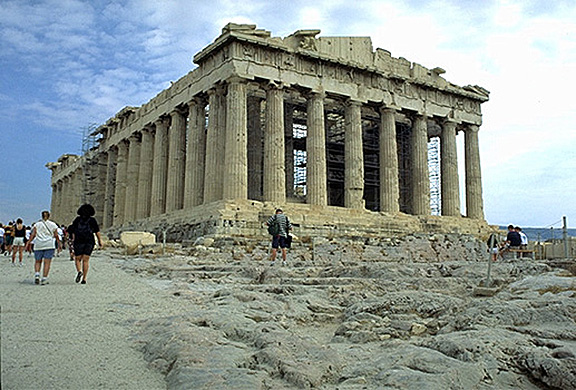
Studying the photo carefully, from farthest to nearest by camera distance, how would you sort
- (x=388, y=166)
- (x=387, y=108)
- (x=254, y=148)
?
(x=254, y=148) < (x=387, y=108) < (x=388, y=166)

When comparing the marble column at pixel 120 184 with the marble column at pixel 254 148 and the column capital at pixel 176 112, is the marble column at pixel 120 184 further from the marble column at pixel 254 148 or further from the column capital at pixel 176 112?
the marble column at pixel 254 148

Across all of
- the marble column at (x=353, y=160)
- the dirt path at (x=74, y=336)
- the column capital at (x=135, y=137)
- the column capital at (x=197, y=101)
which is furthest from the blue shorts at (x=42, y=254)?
the column capital at (x=135, y=137)

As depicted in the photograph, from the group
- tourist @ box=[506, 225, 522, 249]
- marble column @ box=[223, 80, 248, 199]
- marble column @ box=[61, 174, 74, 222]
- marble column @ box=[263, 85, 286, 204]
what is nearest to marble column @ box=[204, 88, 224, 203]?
marble column @ box=[223, 80, 248, 199]

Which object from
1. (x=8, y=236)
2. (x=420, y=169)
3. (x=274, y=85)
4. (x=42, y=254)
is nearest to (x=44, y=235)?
(x=42, y=254)

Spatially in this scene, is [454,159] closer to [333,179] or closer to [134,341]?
[333,179]

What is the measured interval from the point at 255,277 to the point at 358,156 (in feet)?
64.6

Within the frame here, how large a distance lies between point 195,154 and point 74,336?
2500 centimetres

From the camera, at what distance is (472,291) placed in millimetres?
9414

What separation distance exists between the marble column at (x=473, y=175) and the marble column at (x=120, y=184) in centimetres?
2401

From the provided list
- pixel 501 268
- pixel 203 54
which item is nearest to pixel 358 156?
pixel 203 54

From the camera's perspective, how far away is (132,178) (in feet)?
123

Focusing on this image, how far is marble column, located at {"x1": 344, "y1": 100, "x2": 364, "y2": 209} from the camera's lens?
29281 millimetres

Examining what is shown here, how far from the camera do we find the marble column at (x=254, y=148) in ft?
103

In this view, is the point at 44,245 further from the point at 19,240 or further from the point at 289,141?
the point at 289,141
